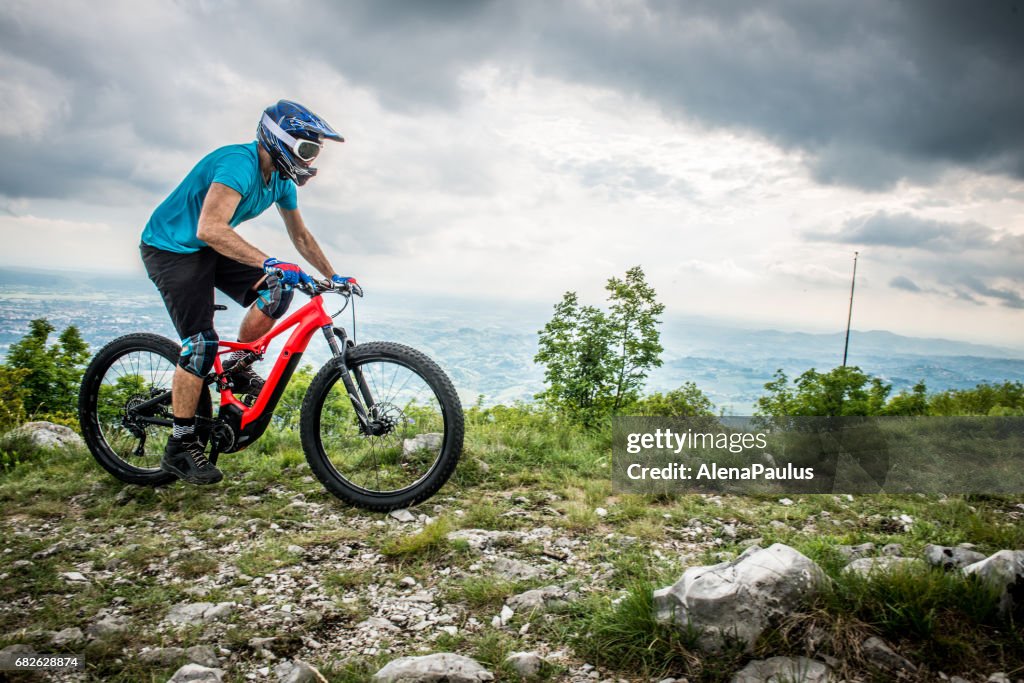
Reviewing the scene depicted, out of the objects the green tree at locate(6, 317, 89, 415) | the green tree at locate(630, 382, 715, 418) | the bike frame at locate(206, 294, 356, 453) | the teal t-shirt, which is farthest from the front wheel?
the green tree at locate(6, 317, 89, 415)

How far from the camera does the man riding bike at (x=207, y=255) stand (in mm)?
4570

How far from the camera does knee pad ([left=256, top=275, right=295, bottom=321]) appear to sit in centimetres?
443

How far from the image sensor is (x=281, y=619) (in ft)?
10.2

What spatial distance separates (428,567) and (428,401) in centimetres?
149

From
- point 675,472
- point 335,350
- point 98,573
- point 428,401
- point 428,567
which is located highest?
point 335,350

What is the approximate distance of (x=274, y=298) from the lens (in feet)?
14.9

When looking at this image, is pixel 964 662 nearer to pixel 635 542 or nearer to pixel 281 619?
pixel 635 542

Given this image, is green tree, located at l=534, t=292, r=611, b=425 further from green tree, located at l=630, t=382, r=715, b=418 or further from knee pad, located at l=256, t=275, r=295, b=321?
knee pad, located at l=256, t=275, r=295, b=321

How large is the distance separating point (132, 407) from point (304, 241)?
91.4 inches

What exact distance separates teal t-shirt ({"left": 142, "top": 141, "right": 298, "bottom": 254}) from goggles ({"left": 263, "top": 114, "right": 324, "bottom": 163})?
24 cm

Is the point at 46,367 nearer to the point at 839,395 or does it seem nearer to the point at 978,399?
the point at 839,395

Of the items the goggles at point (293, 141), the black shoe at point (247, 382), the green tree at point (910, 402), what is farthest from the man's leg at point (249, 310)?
the green tree at point (910, 402)

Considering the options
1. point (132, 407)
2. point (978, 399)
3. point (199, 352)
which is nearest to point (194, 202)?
point (199, 352)

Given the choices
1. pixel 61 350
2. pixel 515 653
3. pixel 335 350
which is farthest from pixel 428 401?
pixel 61 350
